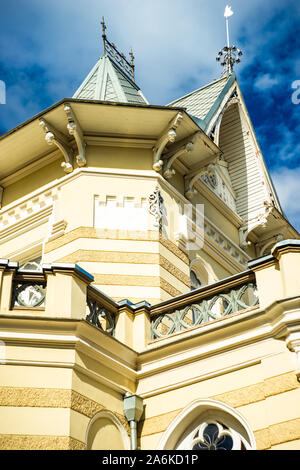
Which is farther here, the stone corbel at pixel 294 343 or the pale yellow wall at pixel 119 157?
the pale yellow wall at pixel 119 157

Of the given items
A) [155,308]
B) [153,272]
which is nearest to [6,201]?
[153,272]

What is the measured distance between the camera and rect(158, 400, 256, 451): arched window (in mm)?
9125

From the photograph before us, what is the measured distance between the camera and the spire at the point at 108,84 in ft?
51.2

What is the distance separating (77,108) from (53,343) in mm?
5798

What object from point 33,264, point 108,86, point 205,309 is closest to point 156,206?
point 33,264

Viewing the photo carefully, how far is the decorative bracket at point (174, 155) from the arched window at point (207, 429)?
5868mm

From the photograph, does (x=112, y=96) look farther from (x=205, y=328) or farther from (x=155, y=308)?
(x=205, y=328)

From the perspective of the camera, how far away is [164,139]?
45.8 ft

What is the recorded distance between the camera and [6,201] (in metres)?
15.2

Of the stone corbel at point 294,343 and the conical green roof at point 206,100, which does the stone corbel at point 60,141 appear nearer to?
the conical green roof at point 206,100

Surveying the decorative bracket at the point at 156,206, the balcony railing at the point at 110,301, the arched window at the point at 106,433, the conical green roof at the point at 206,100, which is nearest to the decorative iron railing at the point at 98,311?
the balcony railing at the point at 110,301

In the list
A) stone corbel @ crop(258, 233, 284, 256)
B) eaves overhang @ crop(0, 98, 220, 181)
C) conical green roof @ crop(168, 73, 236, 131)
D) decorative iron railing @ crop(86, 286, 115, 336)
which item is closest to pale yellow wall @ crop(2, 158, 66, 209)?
eaves overhang @ crop(0, 98, 220, 181)

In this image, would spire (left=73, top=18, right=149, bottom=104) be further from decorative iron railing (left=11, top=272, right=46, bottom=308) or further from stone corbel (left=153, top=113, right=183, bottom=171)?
decorative iron railing (left=11, top=272, right=46, bottom=308)

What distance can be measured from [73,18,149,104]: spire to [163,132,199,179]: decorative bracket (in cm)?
181
